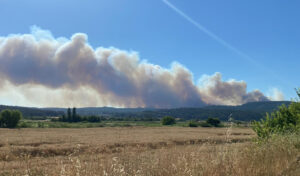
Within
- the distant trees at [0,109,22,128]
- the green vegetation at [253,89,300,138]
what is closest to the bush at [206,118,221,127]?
the distant trees at [0,109,22,128]

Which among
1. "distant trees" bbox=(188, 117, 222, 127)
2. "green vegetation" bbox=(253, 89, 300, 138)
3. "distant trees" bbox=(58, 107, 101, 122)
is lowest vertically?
"distant trees" bbox=(188, 117, 222, 127)

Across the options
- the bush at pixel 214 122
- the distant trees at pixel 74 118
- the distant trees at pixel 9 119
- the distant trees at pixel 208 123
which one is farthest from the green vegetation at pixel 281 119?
the distant trees at pixel 74 118

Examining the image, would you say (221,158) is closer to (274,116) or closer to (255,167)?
(255,167)

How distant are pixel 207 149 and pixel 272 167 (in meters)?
2.18

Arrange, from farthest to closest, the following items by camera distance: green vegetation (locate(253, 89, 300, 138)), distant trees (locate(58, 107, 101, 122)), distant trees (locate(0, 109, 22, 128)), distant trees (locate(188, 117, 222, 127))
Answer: distant trees (locate(58, 107, 101, 122)) → distant trees (locate(188, 117, 222, 127)) → distant trees (locate(0, 109, 22, 128)) → green vegetation (locate(253, 89, 300, 138))

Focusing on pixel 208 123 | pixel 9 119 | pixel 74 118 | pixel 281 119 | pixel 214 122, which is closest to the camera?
pixel 281 119

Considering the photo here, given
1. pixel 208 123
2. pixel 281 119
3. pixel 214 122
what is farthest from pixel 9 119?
pixel 281 119

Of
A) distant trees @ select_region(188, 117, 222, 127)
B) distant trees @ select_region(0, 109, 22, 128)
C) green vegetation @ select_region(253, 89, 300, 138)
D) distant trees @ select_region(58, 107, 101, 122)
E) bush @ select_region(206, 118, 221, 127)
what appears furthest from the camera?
distant trees @ select_region(58, 107, 101, 122)

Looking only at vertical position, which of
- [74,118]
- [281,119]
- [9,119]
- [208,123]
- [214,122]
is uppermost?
[281,119]

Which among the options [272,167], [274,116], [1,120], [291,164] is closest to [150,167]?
[272,167]

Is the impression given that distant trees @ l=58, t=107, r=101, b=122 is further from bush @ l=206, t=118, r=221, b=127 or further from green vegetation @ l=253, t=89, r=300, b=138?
green vegetation @ l=253, t=89, r=300, b=138

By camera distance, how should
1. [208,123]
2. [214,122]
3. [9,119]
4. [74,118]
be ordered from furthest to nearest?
[74,118]
[214,122]
[208,123]
[9,119]

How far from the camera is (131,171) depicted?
5191 millimetres

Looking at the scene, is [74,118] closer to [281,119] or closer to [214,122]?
[214,122]
